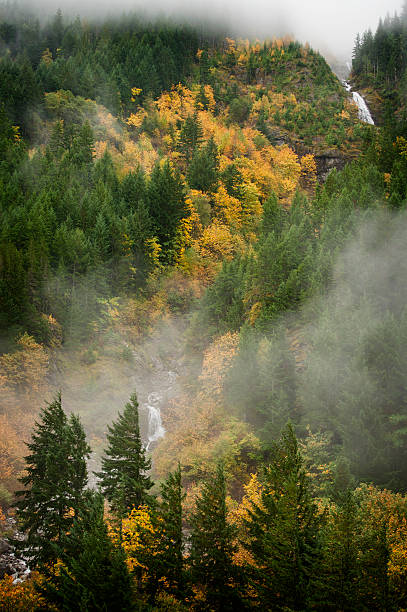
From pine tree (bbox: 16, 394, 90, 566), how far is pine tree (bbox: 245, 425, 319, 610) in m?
9.50

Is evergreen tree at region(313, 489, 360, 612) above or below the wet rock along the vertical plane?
above

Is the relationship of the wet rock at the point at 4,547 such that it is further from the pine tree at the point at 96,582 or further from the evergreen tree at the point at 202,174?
the evergreen tree at the point at 202,174

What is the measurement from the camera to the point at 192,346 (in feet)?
163

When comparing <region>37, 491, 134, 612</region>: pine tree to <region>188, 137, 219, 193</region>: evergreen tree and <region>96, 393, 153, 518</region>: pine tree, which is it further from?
<region>188, 137, 219, 193</region>: evergreen tree

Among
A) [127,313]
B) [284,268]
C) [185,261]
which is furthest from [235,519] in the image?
[185,261]

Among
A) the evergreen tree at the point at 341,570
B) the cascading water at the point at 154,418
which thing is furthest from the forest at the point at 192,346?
the cascading water at the point at 154,418

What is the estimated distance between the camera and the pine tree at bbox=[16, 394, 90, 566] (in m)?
22.2

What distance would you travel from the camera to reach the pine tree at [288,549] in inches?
677

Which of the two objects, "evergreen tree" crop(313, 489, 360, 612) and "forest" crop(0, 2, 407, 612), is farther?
"forest" crop(0, 2, 407, 612)

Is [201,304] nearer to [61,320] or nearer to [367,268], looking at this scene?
[61,320]

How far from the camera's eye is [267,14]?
12262 centimetres

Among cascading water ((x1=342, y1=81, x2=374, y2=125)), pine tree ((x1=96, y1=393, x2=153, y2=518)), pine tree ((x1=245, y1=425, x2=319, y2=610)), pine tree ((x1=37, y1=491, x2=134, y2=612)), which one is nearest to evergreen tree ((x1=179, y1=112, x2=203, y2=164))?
cascading water ((x1=342, y1=81, x2=374, y2=125))

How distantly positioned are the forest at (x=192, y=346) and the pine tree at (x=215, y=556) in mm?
101

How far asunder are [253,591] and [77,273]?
35502 millimetres
